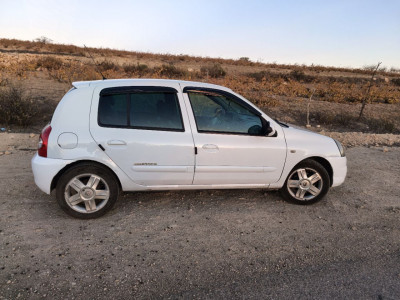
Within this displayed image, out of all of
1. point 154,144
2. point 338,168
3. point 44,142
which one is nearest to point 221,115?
point 154,144

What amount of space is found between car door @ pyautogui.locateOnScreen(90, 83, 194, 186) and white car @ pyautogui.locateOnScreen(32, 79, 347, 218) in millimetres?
11

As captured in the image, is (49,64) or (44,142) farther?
(49,64)

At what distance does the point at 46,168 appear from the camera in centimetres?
359

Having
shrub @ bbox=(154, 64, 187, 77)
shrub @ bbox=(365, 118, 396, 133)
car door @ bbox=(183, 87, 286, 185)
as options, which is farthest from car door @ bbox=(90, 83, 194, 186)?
shrub @ bbox=(154, 64, 187, 77)

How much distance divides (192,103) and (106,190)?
57.7 inches

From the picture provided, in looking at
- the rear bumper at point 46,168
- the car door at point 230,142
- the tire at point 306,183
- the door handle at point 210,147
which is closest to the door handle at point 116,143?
the rear bumper at point 46,168

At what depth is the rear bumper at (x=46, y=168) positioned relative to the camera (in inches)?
141

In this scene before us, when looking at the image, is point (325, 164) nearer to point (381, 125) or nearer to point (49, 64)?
point (381, 125)

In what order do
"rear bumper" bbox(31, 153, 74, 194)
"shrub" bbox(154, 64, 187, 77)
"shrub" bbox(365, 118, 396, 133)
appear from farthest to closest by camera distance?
1. "shrub" bbox(154, 64, 187, 77)
2. "shrub" bbox(365, 118, 396, 133)
3. "rear bumper" bbox(31, 153, 74, 194)

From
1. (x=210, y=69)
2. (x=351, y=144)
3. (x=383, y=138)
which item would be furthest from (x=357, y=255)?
(x=210, y=69)

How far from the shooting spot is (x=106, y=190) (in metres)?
3.77

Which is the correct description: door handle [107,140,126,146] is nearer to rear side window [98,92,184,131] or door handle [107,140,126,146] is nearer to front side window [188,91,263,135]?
rear side window [98,92,184,131]

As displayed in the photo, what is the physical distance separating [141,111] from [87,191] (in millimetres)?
1123

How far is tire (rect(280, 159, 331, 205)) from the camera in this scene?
4.30m
